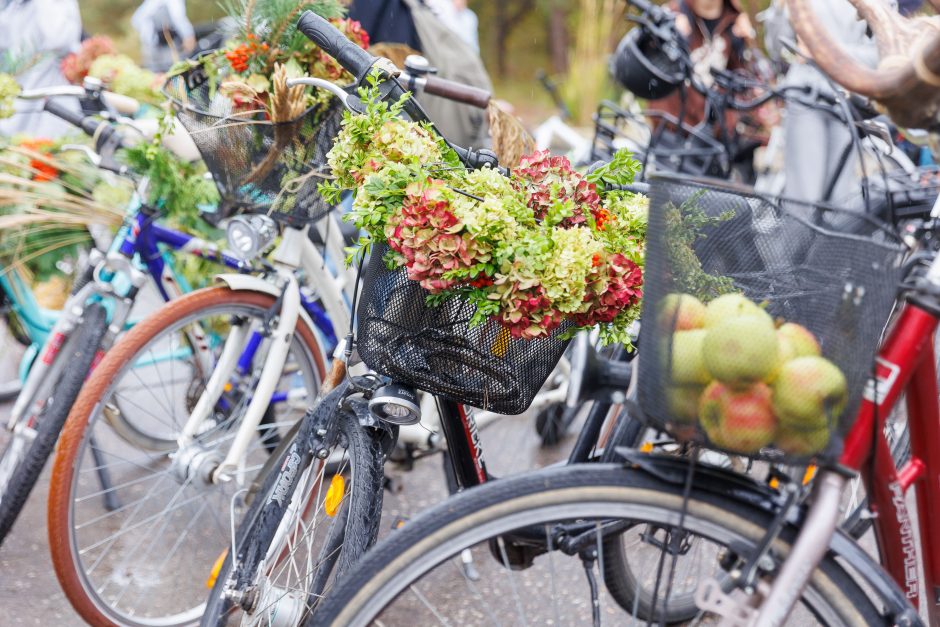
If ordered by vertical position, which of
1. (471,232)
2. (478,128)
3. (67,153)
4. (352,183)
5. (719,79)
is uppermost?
(719,79)

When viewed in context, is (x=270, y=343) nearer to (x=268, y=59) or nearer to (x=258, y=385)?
(x=258, y=385)

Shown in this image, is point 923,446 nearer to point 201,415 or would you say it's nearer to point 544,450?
point 201,415

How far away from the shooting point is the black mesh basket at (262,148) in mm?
2078

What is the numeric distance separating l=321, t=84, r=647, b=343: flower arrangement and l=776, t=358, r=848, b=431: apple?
0.40 m

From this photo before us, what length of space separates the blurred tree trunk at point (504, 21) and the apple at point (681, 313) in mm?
17879

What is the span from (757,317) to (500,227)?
1.47ft

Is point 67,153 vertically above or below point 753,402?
above

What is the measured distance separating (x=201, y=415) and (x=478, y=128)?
1.63 metres

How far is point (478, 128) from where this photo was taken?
3.45 m

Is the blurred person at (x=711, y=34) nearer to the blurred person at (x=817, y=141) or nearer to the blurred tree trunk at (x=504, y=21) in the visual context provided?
the blurred person at (x=817, y=141)

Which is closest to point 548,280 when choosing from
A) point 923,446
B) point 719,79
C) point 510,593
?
point 923,446

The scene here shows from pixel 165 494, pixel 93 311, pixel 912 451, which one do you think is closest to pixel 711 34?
pixel 165 494

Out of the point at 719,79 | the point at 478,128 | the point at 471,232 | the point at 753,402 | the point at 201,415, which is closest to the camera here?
the point at 753,402

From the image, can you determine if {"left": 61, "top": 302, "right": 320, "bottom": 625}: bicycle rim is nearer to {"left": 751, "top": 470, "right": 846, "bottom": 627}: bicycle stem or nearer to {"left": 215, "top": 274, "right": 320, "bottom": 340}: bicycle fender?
{"left": 215, "top": 274, "right": 320, "bottom": 340}: bicycle fender
